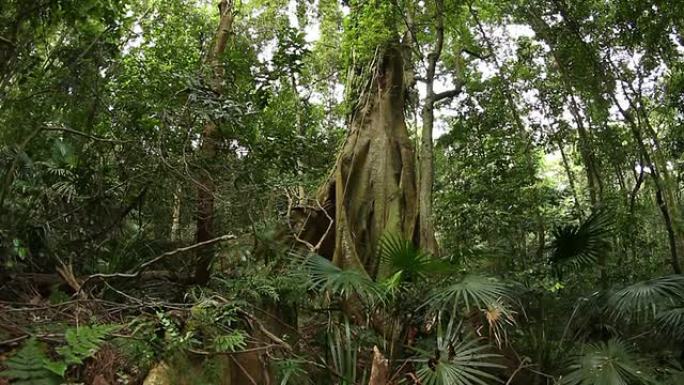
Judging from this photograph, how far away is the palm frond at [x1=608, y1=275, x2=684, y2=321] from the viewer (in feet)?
15.0

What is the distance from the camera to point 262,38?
11789 mm

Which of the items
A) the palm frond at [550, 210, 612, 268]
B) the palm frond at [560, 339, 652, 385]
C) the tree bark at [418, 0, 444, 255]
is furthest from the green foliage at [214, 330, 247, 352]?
the palm frond at [550, 210, 612, 268]

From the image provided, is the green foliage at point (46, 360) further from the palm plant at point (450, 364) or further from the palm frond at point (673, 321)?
the palm frond at point (673, 321)

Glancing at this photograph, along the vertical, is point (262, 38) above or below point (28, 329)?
above

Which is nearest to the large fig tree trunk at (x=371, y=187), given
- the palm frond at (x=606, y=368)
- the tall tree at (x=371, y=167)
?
the tall tree at (x=371, y=167)

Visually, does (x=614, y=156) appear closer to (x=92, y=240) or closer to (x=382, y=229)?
(x=382, y=229)

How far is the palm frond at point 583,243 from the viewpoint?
5.24 metres

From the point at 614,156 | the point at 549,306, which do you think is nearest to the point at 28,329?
the point at 549,306

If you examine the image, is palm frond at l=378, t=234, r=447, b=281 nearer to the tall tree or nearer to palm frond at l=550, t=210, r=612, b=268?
the tall tree

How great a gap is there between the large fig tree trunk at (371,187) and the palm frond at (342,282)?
1112mm

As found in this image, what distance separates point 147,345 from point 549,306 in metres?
4.28

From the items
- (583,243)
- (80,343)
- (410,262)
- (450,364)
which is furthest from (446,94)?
(80,343)

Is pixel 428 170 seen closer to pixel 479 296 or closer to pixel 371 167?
pixel 371 167

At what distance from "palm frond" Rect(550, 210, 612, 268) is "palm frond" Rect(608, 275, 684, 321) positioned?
0.48 metres
